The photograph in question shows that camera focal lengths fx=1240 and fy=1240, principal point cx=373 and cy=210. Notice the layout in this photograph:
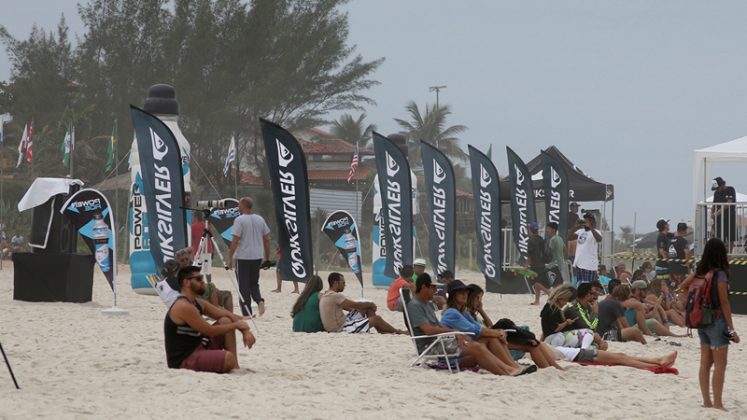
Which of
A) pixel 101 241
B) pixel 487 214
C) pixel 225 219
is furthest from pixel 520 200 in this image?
pixel 101 241

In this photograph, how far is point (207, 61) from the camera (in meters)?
42.5

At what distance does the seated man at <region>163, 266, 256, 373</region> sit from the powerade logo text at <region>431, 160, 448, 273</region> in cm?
1053

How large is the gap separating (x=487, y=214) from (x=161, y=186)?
7693mm

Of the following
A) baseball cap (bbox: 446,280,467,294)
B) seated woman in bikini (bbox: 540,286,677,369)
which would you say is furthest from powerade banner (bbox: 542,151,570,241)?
baseball cap (bbox: 446,280,467,294)

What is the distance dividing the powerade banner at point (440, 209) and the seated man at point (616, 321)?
612cm

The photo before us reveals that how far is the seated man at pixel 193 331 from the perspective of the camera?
8.15 metres

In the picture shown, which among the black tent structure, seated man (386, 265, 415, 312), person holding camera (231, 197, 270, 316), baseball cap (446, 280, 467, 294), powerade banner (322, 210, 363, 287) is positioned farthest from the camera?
the black tent structure

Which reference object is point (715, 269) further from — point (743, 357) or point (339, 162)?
point (339, 162)

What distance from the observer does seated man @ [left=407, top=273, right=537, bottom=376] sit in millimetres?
9188

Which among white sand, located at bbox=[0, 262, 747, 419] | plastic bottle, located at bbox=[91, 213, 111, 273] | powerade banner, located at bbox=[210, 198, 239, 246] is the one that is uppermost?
powerade banner, located at bbox=[210, 198, 239, 246]

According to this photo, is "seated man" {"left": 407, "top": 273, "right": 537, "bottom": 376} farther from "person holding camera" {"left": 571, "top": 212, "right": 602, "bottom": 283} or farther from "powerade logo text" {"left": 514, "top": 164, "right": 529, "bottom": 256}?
"powerade logo text" {"left": 514, "top": 164, "right": 529, "bottom": 256}

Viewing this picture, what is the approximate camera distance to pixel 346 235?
1941 centimetres

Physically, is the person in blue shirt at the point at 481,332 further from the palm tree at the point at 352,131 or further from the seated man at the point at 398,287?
the palm tree at the point at 352,131

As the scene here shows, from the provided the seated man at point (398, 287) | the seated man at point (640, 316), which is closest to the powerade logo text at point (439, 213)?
the seated man at point (398, 287)
